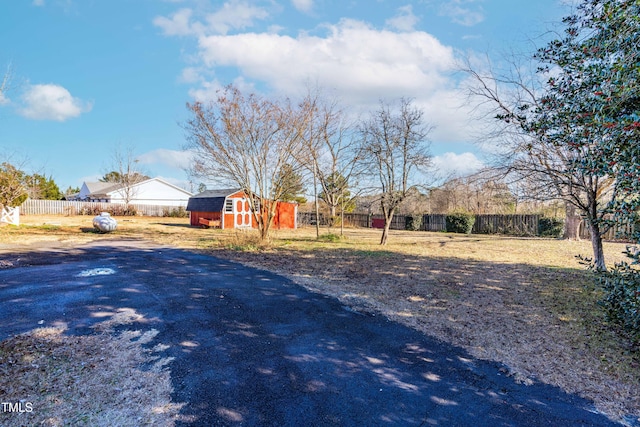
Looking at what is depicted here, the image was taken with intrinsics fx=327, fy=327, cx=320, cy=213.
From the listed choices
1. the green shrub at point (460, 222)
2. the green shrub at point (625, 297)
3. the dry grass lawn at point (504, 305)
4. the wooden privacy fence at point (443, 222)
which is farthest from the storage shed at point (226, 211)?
the green shrub at point (625, 297)

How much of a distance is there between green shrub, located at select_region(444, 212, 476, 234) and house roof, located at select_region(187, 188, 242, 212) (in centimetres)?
1631

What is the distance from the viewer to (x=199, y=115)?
12.0m

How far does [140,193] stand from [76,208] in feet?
28.9

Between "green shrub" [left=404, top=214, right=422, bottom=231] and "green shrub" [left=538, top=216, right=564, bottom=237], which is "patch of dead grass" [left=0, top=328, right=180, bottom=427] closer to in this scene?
"green shrub" [left=538, top=216, right=564, bottom=237]

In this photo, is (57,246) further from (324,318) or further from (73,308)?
(324,318)

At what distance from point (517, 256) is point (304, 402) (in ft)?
32.6

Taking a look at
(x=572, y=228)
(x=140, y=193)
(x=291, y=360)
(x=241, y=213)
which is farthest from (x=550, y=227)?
(x=140, y=193)

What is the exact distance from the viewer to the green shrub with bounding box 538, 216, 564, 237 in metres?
20.1

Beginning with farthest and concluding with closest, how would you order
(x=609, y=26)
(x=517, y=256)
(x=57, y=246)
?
1. (x=57, y=246)
2. (x=517, y=256)
3. (x=609, y=26)

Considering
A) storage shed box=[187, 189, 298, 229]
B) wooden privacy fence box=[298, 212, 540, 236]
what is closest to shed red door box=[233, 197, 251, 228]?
storage shed box=[187, 189, 298, 229]

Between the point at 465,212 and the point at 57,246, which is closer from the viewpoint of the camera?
the point at 57,246

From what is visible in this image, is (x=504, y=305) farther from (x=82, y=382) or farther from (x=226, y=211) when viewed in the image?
(x=226, y=211)

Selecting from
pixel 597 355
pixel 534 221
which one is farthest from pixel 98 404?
pixel 534 221

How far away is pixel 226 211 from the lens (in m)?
24.0
